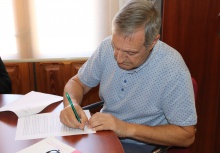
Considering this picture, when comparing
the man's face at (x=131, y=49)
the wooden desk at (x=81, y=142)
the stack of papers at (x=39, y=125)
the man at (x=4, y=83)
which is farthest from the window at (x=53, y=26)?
the wooden desk at (x=81, y=142)

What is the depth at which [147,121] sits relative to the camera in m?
1.45

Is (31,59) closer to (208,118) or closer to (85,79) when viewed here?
(85,79)

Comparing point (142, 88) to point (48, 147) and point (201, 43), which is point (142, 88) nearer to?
point (48, 147)

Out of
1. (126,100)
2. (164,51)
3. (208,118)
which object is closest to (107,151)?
(126,100)

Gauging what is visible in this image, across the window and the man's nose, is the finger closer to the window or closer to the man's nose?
the man's nose

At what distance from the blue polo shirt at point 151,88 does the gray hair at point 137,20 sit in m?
0.19

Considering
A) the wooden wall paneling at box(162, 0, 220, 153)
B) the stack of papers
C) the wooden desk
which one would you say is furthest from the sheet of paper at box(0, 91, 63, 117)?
the wooden wall paneling at box(162, 0, 220, 153)

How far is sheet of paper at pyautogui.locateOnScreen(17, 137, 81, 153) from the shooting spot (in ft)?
3.45

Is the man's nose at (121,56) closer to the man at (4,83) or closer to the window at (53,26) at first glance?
the man at (4,83)

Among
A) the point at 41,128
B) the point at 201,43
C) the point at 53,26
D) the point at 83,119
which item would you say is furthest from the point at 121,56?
the point at 53,26

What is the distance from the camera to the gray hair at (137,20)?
3.83 ft

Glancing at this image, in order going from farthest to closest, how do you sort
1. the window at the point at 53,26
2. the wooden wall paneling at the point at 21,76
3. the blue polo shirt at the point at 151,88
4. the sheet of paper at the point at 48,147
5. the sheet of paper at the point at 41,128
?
the wooden wall paneling at the point at 21,76, the window at the point at 53,26, the blue polo shirt at the point at 151,88, the sheet of paper at the point at 41,128, the sheet of paper at the point at 48,147

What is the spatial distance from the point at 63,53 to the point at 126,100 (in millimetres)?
1094

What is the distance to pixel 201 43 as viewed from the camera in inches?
79.0
